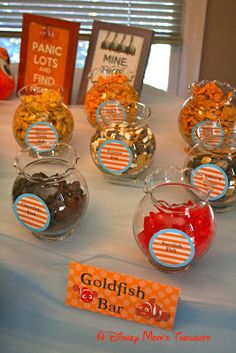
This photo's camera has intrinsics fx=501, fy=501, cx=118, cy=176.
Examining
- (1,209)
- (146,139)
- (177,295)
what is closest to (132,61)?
(146,139)

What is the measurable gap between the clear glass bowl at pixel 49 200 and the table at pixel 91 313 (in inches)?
1.9

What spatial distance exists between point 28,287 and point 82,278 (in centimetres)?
15

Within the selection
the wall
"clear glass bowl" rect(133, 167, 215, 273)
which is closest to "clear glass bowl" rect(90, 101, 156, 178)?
"clear glass bowl" rect(133, 167, 215, 273)

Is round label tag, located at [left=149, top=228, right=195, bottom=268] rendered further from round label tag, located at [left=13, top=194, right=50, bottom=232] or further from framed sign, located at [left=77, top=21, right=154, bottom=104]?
framed sign, located at [left=77, top=21, right=154, bottom=104]

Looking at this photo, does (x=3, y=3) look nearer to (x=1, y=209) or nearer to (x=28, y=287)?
(x=1, y=209)

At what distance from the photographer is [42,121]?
57.3 inches

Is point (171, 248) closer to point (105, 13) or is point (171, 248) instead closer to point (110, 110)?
point (110, 110)

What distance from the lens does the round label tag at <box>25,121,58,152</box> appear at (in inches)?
56.7

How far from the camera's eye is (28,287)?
106cm

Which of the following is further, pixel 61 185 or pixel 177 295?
pixel 61 185

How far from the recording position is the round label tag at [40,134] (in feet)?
4.72

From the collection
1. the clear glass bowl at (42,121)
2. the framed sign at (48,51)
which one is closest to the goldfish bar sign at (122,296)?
the clear glass bowl at (42,121)

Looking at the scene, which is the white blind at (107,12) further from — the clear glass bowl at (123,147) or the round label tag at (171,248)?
the round label tag at (171,248)

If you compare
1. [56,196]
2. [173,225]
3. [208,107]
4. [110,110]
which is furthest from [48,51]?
[173,225]
